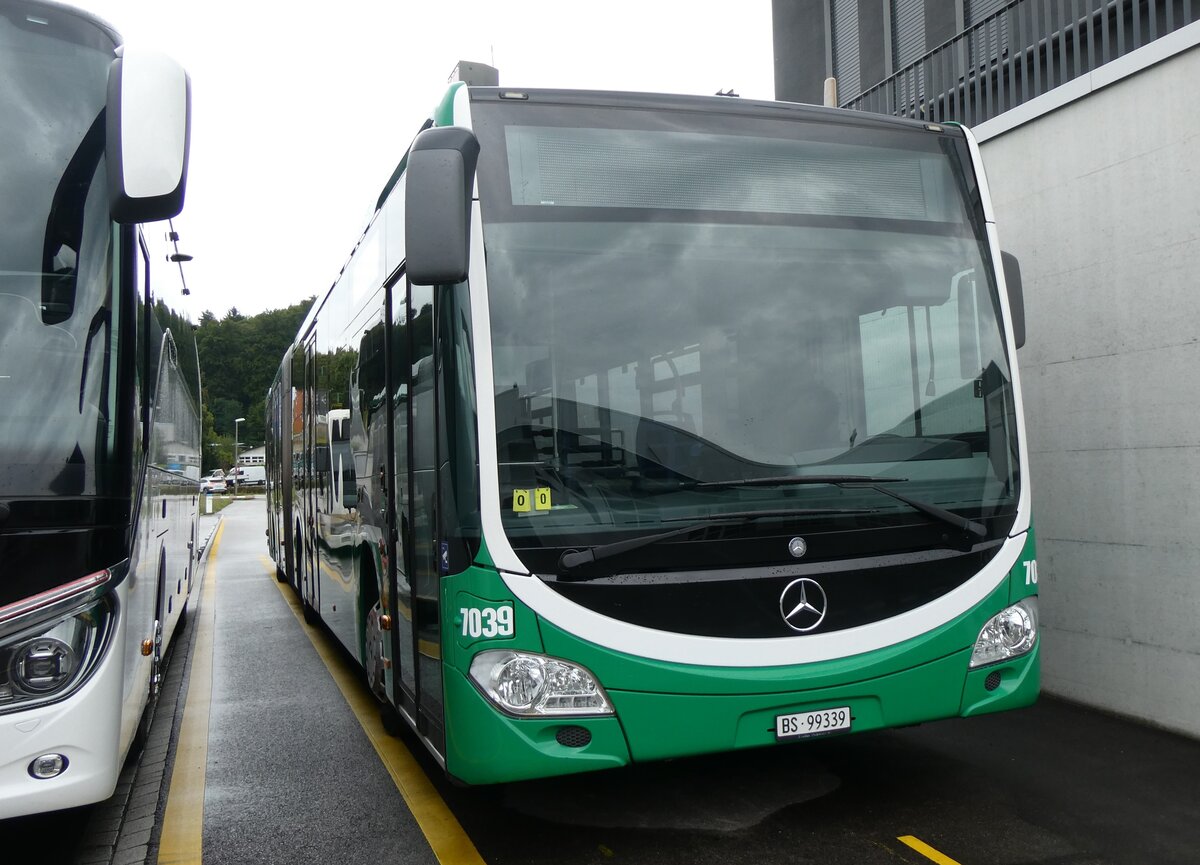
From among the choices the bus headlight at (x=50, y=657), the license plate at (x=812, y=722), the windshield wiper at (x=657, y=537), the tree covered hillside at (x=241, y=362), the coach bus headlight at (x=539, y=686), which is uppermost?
the tree covered hillside at (x=241, y=362)

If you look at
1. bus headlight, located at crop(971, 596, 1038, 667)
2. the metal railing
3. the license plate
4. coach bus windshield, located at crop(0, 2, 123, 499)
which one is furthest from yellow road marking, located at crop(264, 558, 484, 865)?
the metal railing

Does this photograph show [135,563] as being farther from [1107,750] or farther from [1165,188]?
[1165,188]

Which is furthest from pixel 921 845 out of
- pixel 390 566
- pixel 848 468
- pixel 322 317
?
pixel 322 317

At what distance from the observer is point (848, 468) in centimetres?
432

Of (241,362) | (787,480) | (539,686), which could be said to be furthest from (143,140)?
(241,362)

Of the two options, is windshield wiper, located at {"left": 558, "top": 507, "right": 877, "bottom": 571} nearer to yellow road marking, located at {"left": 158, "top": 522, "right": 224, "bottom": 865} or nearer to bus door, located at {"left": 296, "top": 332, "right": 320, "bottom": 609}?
yellow road marking, located at {"left": 158, "top": 522, "right": 224, "bottom": 865}

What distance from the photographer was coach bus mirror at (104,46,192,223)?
145 inches

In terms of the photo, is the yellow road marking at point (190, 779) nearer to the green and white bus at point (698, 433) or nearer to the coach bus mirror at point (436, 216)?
the green and white bus at point (698, 433)

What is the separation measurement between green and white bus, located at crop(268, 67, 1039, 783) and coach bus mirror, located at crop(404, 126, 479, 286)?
0.04 feet

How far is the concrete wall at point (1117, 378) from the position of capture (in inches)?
235

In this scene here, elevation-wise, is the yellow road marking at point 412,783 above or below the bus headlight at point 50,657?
below

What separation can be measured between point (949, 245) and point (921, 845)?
102 inches

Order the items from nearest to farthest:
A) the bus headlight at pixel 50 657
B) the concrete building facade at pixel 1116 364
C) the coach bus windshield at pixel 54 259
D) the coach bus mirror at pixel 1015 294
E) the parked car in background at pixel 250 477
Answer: the bus headlight at pixel 50 657 → the coach bus windshield at pixel 54 259 → the coach bus mirror at pixel 1015 294 → the concrete building facade at pixel 1116 364 → the parked car in background at pixel 250 477

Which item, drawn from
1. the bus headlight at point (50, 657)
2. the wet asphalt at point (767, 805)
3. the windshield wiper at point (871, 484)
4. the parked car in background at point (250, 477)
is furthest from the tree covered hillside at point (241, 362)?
the windshield wiper at point (871, 484)
